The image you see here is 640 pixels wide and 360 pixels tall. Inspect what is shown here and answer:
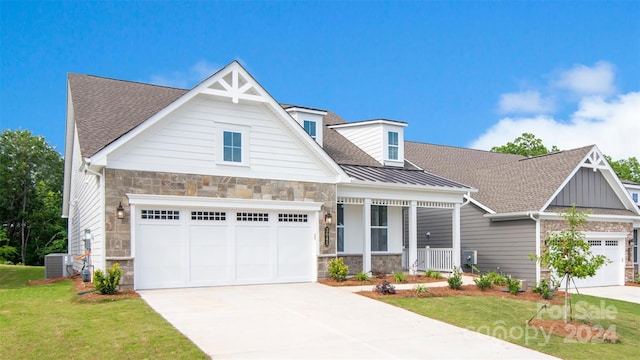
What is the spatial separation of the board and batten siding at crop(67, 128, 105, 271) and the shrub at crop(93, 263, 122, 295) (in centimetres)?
88

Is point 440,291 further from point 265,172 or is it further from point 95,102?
point 95,102

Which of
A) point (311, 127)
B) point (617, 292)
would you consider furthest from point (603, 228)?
point (311, 127)

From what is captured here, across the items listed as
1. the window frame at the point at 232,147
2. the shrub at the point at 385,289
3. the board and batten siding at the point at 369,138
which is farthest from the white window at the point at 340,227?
the window frame at the point at 232,147

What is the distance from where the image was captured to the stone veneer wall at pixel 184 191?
1391 cm

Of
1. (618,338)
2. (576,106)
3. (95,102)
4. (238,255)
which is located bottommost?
(618,338)

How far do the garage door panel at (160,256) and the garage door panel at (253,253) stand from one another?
1.68 m

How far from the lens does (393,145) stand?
2262cm

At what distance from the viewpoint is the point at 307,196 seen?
17.0m

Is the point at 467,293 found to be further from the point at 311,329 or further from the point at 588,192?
the point at 588,192

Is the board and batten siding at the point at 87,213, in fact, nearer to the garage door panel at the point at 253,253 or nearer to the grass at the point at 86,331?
the grass at the point at 86,331

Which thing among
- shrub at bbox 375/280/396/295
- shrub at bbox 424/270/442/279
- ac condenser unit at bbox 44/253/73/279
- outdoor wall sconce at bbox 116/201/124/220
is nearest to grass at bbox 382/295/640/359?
shrub at bbox 375/280/396/295

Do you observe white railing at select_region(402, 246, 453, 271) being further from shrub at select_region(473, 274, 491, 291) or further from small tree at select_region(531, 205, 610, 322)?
small tree at select_region(531, 205, 610, 322)

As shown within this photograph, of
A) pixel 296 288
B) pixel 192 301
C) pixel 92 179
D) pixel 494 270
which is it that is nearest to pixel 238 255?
pixel 296 288

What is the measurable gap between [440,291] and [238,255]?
18.7 ft
